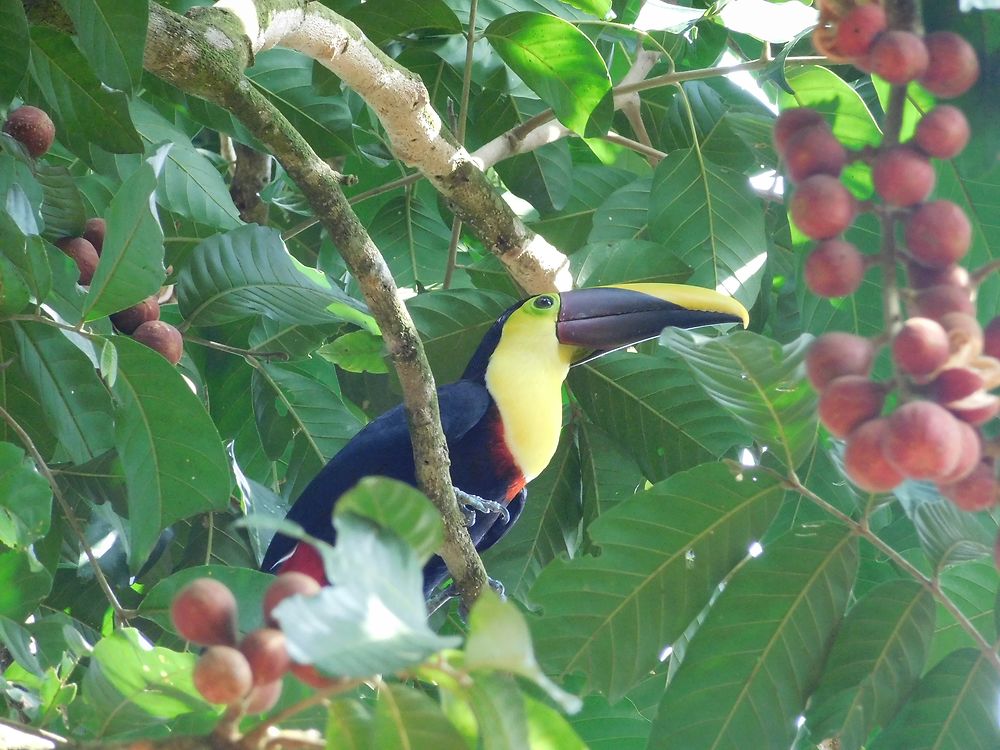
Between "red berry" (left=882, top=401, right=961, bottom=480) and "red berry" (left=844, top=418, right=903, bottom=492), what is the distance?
0.02 m

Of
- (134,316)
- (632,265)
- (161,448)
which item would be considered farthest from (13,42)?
(632,265)

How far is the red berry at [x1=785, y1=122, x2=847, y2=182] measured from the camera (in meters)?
1.03

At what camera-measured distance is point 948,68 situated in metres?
1.03

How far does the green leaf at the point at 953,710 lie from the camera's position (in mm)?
1657

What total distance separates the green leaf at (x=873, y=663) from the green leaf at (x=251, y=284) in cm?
99

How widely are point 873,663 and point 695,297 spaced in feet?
3.42

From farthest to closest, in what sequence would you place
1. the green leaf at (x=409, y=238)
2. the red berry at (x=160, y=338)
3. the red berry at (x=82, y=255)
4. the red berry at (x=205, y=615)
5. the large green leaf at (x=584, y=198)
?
the green leaf at (x=409, y=238), the large green leaf at (x=584, y=198), the red berry at (x=82, y=255), the red berry at (x=160, y=338), the red berry at (x=205, y=615)

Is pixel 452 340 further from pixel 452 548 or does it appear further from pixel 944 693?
pixel 944 693

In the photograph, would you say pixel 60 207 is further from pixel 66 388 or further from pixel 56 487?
pixel 56 487

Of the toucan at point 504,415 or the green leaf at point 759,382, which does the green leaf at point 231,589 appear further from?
the toucan at point 504,415

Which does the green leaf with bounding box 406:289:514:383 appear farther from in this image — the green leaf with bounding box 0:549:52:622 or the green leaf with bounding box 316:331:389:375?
the green leaf with bounding box 0:549:52:622

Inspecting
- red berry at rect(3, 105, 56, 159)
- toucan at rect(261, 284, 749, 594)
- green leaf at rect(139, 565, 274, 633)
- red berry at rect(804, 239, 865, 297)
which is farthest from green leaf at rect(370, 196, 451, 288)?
red berry at rect(804, 239, 865, 297)

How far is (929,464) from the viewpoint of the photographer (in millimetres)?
872

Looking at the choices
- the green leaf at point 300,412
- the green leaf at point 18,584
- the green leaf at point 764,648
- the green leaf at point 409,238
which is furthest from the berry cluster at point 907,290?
the green leaf at point 409,238
